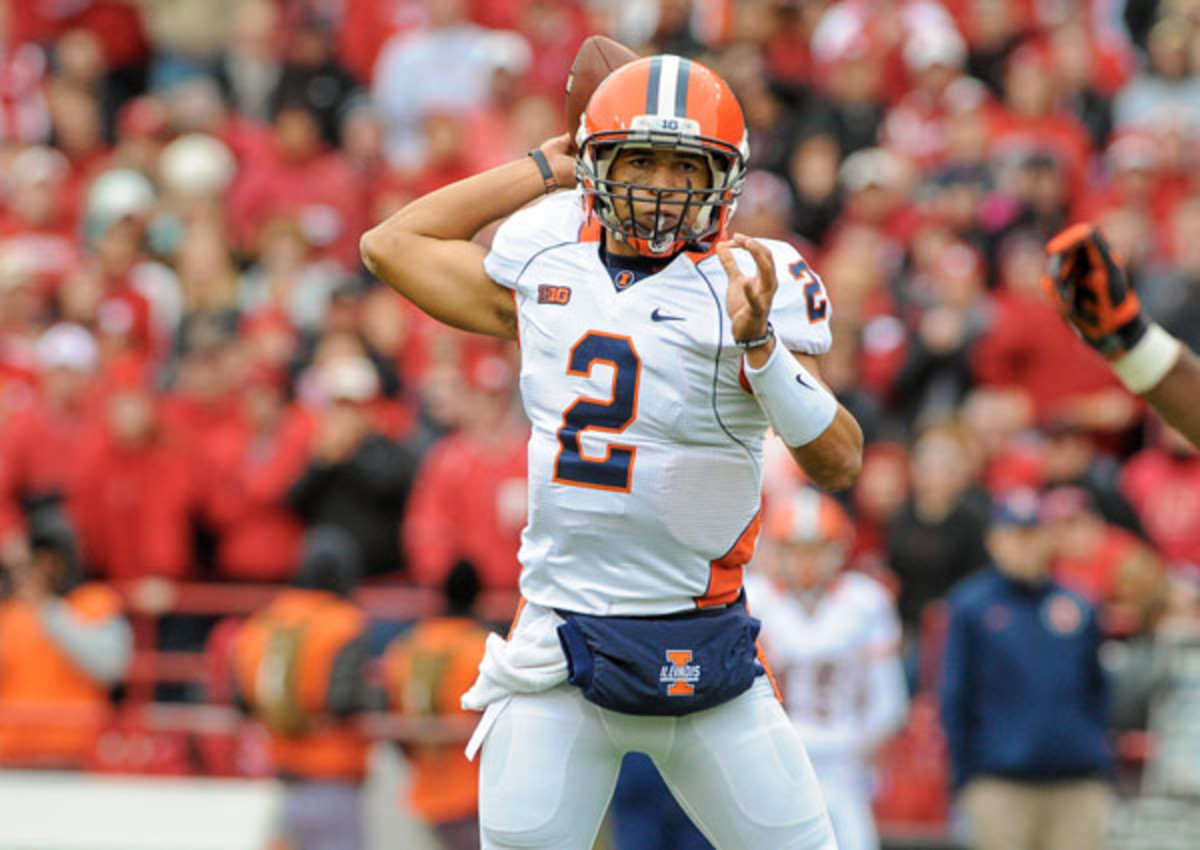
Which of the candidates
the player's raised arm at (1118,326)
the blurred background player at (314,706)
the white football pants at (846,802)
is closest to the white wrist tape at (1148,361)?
the player's raised arm at (1118,326)

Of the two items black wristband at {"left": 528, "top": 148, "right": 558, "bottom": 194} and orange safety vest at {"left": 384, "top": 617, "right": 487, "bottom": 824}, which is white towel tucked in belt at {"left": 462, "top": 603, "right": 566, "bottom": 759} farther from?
orange safety vest at {"left": 384, "top": 617, "right": 487, "bottom": 824}

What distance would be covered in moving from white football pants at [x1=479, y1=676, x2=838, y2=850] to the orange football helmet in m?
0.93

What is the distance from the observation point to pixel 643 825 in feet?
26.3

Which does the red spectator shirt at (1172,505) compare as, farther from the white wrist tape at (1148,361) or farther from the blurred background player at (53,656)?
the white wrist tape at (1148,361)

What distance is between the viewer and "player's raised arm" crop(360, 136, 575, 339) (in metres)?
4.55

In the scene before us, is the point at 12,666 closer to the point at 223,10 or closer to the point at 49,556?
the point at 49,556

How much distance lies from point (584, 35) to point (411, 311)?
2583mm

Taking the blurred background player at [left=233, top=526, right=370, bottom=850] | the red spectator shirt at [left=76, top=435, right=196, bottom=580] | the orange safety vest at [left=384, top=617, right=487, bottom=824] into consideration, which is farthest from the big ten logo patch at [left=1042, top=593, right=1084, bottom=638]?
the red spectator shirt at [left=76, top=435, right=196, bottom=580]

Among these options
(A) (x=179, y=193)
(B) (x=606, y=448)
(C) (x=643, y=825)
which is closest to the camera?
(B) (x=606, y=448)

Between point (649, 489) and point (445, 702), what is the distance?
13.2ft

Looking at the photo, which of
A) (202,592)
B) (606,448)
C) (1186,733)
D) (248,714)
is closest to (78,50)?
(202,592)

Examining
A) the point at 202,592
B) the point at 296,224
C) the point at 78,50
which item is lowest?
the point at 202,592

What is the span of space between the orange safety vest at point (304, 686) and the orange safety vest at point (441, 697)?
0.75ft

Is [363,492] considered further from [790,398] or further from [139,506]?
[790,398]
